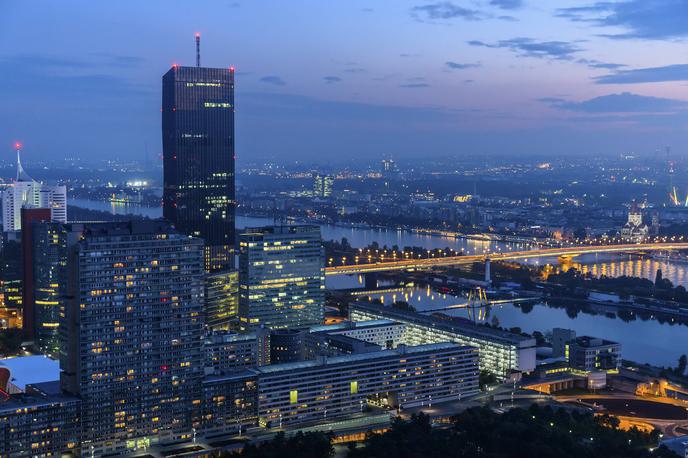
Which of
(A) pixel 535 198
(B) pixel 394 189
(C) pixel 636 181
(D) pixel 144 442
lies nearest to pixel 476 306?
(D) pixel 144 442

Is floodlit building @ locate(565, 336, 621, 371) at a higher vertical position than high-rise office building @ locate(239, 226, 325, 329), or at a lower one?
lower

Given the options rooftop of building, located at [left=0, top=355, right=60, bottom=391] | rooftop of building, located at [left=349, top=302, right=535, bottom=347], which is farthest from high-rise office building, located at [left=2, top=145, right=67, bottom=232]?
rooftop of building, located at [left=0, top=355, right=60, bottom=391]

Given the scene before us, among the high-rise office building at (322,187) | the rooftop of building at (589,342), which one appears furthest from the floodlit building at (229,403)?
the high-rise office building at (322,187)

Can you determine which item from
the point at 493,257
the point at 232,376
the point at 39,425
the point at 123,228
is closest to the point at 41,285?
the point at 123,228

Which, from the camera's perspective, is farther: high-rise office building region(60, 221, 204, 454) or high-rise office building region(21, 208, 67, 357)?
high-rise office building region(21, 208, 67, 357)

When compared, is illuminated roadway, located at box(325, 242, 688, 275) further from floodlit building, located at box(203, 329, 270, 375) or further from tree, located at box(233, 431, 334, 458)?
tree, located at box(233, 431, 334, 458)

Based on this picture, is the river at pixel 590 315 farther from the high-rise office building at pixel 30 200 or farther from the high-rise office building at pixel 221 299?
the high-rise office building at pixel 30 200

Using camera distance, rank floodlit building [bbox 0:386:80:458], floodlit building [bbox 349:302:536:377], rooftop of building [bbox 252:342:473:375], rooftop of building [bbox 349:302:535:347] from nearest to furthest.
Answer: floodlit building [bbox 0:386:80:458]
rooftop of building [bbox 252:342:473:375]
floodlit building [bbox 349:302:536:377]
rooftop of building [bbox 349:302:535:347]
